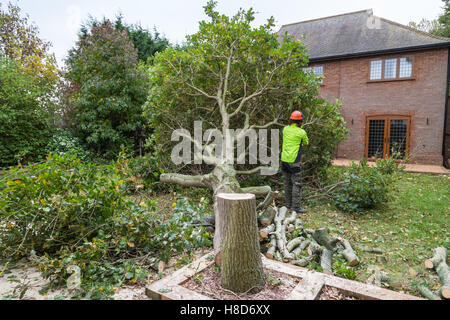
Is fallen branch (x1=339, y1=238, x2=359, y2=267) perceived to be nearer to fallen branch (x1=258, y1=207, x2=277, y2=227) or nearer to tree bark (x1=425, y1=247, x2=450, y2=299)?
tree bark (x1=425, y1=247, x2=450, y2=299)

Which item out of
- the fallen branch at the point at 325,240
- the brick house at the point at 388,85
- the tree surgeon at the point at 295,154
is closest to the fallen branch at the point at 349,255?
the fallen branch at the point at 325,240

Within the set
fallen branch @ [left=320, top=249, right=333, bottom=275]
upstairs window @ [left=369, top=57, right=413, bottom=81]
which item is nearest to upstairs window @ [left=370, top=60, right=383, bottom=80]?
upstairs window @ [left=369, top=57, right=413, bottom=81]

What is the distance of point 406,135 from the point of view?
12.9 metres

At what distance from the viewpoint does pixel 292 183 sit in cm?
590

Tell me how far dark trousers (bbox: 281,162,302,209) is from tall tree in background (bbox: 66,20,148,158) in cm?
775

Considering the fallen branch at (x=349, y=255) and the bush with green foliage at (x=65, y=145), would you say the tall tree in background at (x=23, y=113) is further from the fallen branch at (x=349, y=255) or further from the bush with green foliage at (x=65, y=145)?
the fallen branch at (x=349, y=255)

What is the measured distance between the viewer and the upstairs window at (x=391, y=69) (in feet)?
42.0

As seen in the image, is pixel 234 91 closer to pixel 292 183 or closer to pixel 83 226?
pixel 292 183

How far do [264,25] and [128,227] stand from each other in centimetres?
506

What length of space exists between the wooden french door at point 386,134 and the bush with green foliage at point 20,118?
14.2 meters

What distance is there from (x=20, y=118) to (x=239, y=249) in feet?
36.6

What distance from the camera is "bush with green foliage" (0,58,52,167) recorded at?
9898 mm
